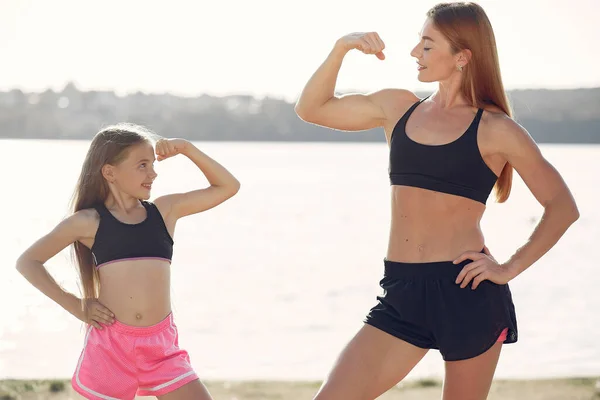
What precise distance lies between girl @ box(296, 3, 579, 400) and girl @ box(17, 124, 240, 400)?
737 millimetres

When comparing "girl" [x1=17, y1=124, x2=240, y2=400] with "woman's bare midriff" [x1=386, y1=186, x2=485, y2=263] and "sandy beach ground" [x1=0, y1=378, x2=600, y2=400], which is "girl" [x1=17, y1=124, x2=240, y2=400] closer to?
"woman's bare midriff" [x1=386, y1=186, x2=485, y2=263]

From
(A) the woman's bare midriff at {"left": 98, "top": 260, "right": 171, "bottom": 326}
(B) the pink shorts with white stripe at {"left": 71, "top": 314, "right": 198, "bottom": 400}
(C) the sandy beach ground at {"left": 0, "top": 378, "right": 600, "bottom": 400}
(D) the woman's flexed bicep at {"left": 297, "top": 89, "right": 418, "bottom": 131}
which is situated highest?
(D) the woman's flexed bicep at {"left": 297, "top": 89, "right": 418, "bottom": 131}

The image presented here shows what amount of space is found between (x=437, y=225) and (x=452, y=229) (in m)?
0.05

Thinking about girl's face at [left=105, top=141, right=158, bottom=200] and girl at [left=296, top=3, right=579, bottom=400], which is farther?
girl's face at [left=105, top=141, right=158, bottom=200]

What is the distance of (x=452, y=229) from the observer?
346 centimetres

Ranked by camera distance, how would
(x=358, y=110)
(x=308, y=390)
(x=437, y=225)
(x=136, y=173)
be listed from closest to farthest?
(x=437, y=225), (x=358, y=110), (x=136, y=173), (x=308, y=390)

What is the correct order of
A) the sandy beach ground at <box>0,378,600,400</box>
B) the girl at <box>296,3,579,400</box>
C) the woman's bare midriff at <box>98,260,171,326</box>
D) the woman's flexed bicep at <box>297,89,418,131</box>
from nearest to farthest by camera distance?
the girl at <box>296,3,579,400</box> → the woman's flexed bicep at <box>297,89,418,131</box> → the woman's bare midriff at <box>98,260,171,326</box> → the sandy beach ground at <box>0,378,600,400</box>

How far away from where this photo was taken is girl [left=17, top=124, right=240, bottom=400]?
3.78 metres

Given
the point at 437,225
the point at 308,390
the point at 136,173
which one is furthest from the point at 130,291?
the point at 308,390

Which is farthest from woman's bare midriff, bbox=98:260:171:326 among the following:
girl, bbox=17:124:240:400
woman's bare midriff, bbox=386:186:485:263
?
woman's bare midriff, bbox=386:186:485:263

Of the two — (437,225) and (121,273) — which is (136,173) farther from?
(437,225)

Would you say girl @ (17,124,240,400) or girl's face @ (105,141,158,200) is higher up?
girl's face @ (105,141,158,200)

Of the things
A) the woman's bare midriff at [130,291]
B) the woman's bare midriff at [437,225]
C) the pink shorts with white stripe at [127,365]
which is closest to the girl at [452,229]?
the woman's bare midriff at [437,225]

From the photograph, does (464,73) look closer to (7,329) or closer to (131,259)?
(131,259)
